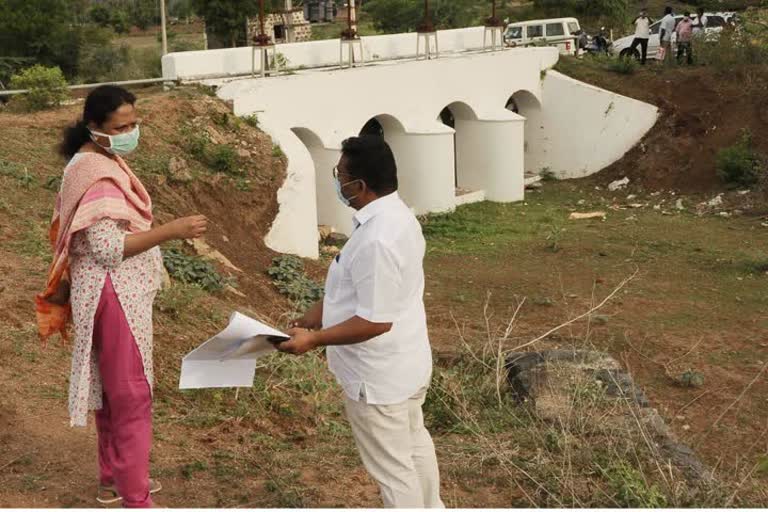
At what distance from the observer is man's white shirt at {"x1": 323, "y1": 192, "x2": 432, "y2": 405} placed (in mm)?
3758

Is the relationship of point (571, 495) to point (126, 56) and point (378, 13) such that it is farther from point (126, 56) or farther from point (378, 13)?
point (378, 13)

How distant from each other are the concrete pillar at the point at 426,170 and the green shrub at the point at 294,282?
5125 mm

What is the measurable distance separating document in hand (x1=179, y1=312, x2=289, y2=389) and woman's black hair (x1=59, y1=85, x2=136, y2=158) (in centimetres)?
91

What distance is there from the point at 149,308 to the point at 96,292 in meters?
0.23

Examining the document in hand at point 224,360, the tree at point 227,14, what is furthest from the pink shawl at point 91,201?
the tree at point 227,14

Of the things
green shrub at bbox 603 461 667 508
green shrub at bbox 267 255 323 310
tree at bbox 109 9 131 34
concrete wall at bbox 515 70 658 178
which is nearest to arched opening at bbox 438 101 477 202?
concrete wall at bbox 515 70 658 178

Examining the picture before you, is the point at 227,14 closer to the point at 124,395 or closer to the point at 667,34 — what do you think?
the point at 667,34

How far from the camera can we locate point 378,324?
3770 mm

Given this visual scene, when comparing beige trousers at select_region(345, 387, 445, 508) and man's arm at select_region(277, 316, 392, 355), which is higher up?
man's arm at select_region(277, 316, 392, 355)

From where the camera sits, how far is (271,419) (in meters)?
6.50

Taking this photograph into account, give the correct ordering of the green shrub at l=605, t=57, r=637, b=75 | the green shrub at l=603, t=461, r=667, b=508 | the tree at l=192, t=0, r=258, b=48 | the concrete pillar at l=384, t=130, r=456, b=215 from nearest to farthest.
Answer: the green shrub at l=603, t=461, r=667, b=508, the concrete pillar at l=384, t=130, r=456, b=215, the green shrub at l=605, t=57, r=637, b=75, the tree at l=192, t=0, r=258, b=48

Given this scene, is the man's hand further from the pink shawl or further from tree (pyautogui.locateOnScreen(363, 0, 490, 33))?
tree (pyautogui.locateOnScreen(363, 0, 490, 33))

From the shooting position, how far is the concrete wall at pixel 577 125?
68.0 feet

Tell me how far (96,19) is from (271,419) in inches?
1549
